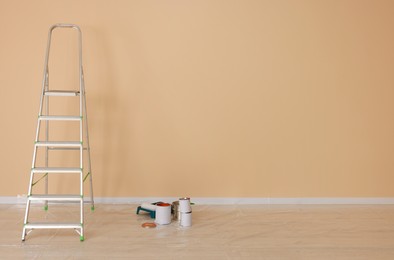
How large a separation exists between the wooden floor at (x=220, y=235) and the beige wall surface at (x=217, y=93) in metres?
0.41

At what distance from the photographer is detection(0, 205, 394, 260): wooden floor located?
9.23 feet

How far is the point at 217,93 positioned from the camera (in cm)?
423

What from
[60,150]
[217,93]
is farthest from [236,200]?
[60,150]

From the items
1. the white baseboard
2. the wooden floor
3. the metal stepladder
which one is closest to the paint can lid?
the wooden floor

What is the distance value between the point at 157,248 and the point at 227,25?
7.97 feet

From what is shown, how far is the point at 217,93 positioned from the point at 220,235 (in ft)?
5.28

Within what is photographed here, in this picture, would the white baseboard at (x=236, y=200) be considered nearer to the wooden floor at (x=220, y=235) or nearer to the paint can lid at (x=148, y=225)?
the wooden floor at (x=220, y=235)

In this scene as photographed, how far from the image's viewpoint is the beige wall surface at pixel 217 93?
4.13 metres

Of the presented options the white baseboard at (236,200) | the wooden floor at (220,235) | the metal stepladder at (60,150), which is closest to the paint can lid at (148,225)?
the wooden floor at (220,235)

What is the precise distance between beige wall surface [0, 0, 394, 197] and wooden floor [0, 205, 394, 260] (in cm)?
41

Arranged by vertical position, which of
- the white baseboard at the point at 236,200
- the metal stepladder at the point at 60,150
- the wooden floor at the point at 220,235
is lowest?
the wooden floor at the point at 220,235

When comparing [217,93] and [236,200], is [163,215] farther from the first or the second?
[217,93]

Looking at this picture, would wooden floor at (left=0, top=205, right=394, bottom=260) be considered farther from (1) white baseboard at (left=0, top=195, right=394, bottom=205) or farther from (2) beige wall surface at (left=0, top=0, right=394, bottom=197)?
(2) beige wall surface at (left=0, top=0, right=394, bottom=197)

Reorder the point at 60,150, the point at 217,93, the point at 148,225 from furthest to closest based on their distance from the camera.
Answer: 1. the point at 217,93
2. the point at 60,150
3. the point at 148,225
